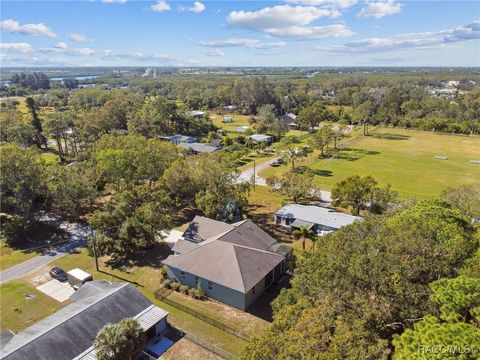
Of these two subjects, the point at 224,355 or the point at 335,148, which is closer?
the point at 224,355

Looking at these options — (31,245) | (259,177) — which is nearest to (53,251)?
(31,245)

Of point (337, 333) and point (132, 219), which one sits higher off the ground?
point (337, 333)

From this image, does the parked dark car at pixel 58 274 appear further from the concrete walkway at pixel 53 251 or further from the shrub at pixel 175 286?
the shrub at pixel 175 286

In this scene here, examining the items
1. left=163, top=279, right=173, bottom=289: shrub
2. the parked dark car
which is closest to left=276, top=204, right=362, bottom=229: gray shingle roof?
left=163, top=279, right=173, bottom=289: shrub

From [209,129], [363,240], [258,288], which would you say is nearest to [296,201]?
[258,288]

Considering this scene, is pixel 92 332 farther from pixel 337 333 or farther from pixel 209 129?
pixel 209 129
